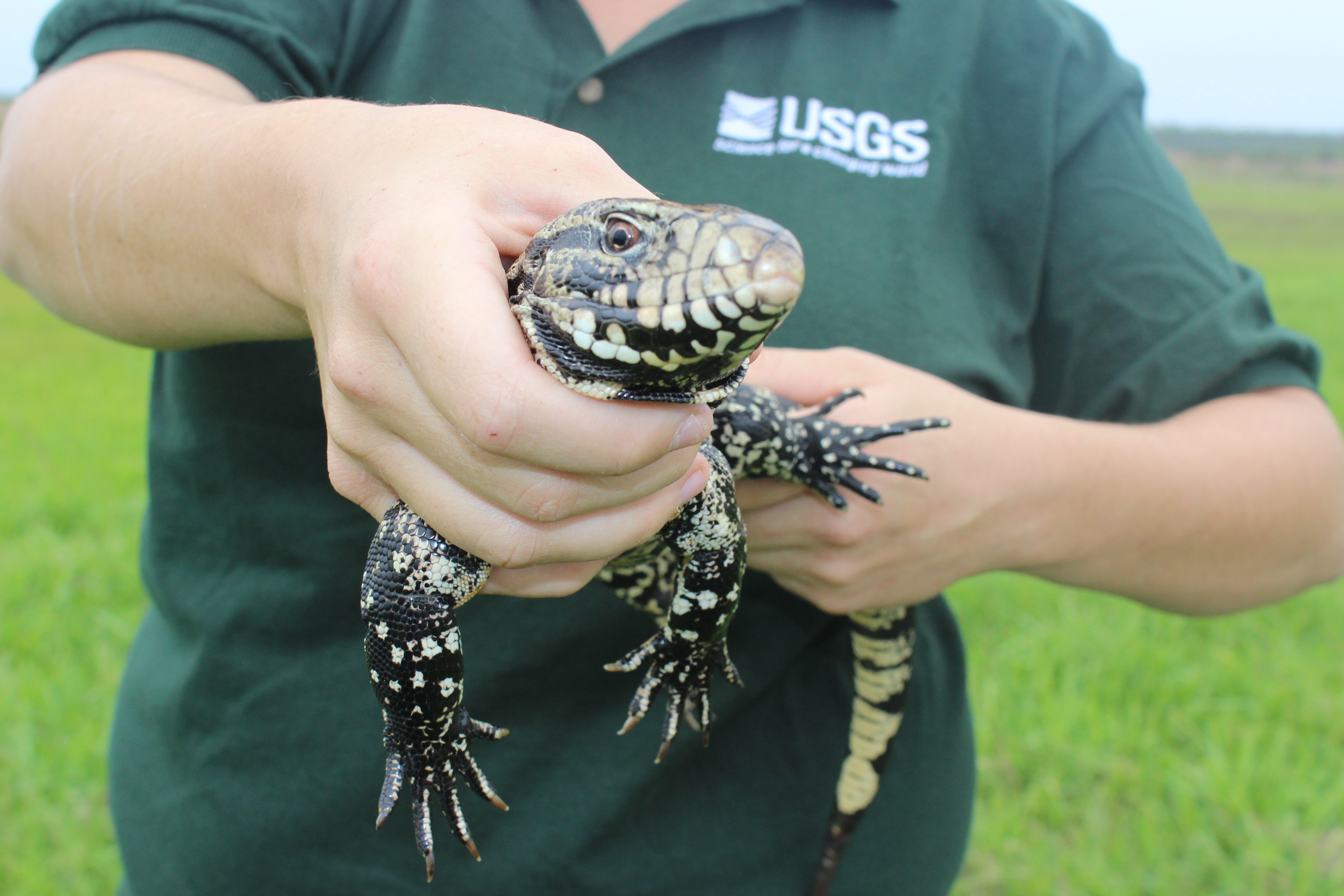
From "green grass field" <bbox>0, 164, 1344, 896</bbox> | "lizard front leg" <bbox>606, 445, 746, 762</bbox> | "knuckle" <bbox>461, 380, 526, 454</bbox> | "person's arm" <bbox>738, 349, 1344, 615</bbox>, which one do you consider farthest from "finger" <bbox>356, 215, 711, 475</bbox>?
"green grass field" <bbox>0, 164, 1344, 896</bbox>

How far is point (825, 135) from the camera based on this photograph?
2809 millimetres

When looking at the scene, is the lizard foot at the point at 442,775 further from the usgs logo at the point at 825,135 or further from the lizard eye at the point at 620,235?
the usgs logo at the point at 825,135

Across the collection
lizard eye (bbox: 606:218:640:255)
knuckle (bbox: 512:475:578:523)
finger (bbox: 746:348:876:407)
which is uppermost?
lizard eye (bbox: 606:218:640:255)

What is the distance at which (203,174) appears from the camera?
1.84 m

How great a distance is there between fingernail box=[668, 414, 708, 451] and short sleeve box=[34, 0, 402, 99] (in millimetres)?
1610

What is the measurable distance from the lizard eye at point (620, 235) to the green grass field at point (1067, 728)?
4307 mm

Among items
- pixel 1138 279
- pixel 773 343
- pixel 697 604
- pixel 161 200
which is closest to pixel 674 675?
pixel 697 604

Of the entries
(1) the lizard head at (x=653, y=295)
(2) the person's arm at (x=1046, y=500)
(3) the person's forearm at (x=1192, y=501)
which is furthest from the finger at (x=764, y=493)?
(1) the lizard head at (x=653, y=295)

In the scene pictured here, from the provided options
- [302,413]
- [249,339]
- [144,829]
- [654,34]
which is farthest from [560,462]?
[144,829]

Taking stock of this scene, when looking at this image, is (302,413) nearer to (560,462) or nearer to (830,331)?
(560,462)

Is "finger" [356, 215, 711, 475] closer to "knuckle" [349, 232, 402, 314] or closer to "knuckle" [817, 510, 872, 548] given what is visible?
"knuckle" [349, 232, 402, 314]

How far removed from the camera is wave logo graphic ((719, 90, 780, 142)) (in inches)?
110

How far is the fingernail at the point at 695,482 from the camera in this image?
1.91 metres

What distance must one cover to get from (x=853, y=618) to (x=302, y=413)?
1.83 m
